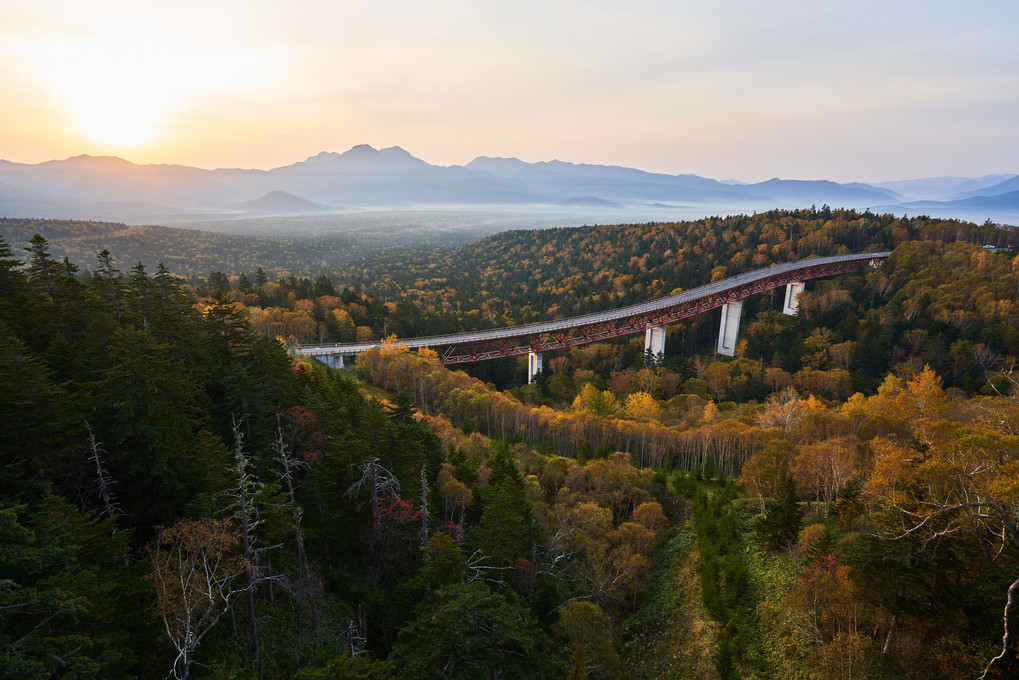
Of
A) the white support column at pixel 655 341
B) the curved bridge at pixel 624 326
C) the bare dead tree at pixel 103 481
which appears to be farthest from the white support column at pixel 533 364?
the bare dead tree at pixel 103 481

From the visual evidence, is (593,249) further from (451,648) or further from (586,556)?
(451,648)

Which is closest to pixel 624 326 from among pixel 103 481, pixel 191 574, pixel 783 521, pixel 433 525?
pixel 783 521

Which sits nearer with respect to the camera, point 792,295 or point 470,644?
point 470,644

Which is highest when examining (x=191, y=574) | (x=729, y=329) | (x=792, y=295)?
(x=191, y=574)

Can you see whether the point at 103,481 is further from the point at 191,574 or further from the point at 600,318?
the point at 600,318

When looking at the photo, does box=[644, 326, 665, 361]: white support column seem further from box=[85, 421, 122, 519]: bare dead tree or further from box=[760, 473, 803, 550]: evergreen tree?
box=[85, 421, 122, 519]: bare dead tree

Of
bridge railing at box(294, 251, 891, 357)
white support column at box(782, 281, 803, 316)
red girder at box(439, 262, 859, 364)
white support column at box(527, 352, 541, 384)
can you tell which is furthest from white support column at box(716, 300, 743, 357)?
white support column at box(527, 352, 541, 384)
